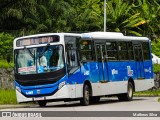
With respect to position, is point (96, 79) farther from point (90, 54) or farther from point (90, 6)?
point (90, 6)

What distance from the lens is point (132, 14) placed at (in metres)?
63.5

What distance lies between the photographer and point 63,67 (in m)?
27.2

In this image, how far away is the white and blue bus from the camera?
89.7ft

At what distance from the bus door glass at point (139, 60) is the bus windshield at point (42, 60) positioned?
797 cm

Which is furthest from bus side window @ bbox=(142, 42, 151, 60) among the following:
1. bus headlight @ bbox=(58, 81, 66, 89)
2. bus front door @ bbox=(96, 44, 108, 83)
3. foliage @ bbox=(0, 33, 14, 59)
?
foliage @ bbox=(0, 33, 14, 59)

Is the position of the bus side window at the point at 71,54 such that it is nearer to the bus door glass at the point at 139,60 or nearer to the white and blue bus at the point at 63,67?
the white and blue bus at the point at 63,67

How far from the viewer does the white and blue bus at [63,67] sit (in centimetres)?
2734

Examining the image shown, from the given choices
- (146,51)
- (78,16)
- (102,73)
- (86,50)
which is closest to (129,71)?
(146,51)

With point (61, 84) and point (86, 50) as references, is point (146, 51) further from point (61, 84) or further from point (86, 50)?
point (61, 84)

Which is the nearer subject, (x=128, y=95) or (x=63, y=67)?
(x=63, y=67)

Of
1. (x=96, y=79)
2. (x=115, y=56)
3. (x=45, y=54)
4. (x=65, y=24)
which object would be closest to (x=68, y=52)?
(x=45, y=54)

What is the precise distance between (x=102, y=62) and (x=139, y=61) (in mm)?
4722

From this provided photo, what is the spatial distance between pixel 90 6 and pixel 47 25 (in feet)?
34.8

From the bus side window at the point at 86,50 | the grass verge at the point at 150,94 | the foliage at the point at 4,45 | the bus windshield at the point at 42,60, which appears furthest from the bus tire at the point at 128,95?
the foliage at the point at 4,45
